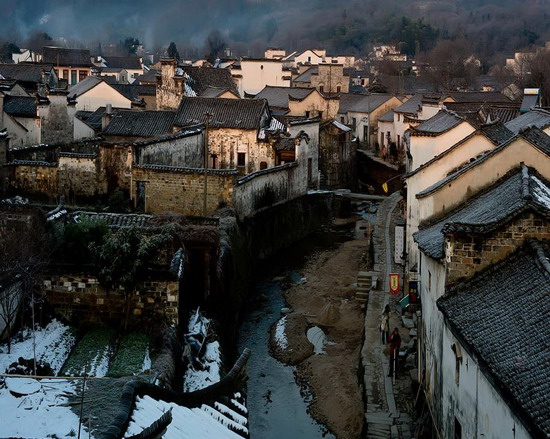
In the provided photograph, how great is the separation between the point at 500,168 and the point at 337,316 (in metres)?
11.0

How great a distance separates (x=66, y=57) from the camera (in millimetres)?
86812

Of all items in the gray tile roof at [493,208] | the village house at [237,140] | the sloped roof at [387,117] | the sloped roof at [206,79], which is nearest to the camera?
the gray tile roof at [493,208]

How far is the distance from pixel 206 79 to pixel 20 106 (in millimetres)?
15884

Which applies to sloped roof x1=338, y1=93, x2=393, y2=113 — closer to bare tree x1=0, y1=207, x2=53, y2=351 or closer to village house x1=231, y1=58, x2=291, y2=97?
village house x1=231, y1=58, x2=291, y2=97

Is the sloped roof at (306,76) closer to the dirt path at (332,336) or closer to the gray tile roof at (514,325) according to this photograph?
the dirt path at (332,336)

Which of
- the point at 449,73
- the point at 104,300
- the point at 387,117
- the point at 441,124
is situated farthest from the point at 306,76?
the point at 104,300

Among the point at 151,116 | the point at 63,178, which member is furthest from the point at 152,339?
the point at 151,116

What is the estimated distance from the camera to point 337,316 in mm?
29156

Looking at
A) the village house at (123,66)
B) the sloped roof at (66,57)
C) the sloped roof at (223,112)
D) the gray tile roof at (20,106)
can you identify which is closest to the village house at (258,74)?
the sloped roof at (66,57)

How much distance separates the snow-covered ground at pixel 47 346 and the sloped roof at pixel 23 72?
4536 cm

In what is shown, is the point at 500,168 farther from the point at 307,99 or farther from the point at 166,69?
the point at 307,99

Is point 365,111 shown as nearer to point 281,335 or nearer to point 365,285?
point 365,285

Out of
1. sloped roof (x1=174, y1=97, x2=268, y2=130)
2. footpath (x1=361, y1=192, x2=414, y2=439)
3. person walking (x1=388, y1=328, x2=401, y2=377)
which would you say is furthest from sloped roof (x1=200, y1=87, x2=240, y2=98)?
person walking (x1=388, y1=328, x2=401, y2=377)

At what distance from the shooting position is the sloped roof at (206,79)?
56312 mm
